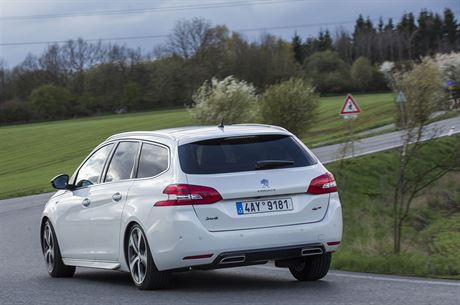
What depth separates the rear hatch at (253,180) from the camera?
26.0ft

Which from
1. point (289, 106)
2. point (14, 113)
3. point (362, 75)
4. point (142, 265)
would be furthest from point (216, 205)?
point (362, 75)

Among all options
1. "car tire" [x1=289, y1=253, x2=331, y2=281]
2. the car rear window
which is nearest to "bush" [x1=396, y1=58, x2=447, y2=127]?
"car tire" [x1=289, y1=253, x2=331, y2=281]

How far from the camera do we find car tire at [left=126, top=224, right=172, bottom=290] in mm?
8234

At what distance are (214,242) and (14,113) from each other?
96988 millimetres

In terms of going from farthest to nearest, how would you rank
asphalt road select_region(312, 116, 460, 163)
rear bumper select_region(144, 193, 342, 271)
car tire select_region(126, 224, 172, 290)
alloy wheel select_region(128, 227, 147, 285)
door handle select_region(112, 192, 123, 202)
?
asphalt road select_region(312, 116, 460, 163) → door handle select_region(112, 192, 123, 202) → alloy wheel select_region(128, 227, 147, 285) → car tire select_region(126, 224, 172, 290) → rear bumper select_region(144, 193, 342, 271)

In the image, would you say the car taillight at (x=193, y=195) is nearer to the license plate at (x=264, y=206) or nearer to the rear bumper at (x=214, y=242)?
the rear bumper at (x=214, y=242)

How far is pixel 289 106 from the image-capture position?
51844 mm

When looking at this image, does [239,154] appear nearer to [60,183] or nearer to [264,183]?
[264,183]

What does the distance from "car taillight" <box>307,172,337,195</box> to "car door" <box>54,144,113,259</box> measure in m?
2.48

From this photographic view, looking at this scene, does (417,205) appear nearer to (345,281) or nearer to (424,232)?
(424,232)

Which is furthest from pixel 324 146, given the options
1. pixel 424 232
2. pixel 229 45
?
pixel 229 45

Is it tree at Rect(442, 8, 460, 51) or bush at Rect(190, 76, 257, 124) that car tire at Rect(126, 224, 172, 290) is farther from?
tree at Rect(442, 8, 460, 51)

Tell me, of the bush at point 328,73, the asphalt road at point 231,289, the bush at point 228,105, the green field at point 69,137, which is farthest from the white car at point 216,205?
the bush at point 328,73

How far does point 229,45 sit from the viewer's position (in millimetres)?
128250
